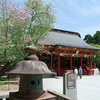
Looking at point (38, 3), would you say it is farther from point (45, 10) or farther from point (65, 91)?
point (65, 91)

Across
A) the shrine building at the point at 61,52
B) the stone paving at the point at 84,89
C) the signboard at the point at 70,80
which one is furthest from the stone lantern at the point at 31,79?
the shrine building at the point at 61,52

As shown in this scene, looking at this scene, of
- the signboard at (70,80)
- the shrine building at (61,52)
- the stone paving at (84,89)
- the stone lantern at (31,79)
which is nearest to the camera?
the stone lantern at (31,79)

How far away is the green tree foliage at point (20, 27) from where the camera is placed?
959cm

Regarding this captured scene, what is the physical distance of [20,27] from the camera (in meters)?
10.6

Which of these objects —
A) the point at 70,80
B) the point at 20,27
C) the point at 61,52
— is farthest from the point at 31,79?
the point at 61,52

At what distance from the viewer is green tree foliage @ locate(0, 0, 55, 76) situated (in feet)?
31.5

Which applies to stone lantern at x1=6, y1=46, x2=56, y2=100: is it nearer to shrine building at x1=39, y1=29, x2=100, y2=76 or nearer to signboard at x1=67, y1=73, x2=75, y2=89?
signboard at x1=67, y1=73, x2=75, y2=89

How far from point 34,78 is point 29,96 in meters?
0.36

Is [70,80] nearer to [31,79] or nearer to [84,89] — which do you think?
[84,89]

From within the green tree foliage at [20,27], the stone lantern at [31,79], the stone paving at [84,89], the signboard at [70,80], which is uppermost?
the green tree foliage at [20,27]

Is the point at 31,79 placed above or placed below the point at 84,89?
above

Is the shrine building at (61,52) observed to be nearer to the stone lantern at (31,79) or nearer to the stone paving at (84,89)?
the stone paving at (84,89)

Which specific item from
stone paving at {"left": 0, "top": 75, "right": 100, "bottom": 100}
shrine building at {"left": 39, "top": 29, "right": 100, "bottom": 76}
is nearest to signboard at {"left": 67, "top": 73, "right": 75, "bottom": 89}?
stone paving at {"left": 0, "top": 75, "right": 100, "bottom": 100}

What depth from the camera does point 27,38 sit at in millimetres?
10078
